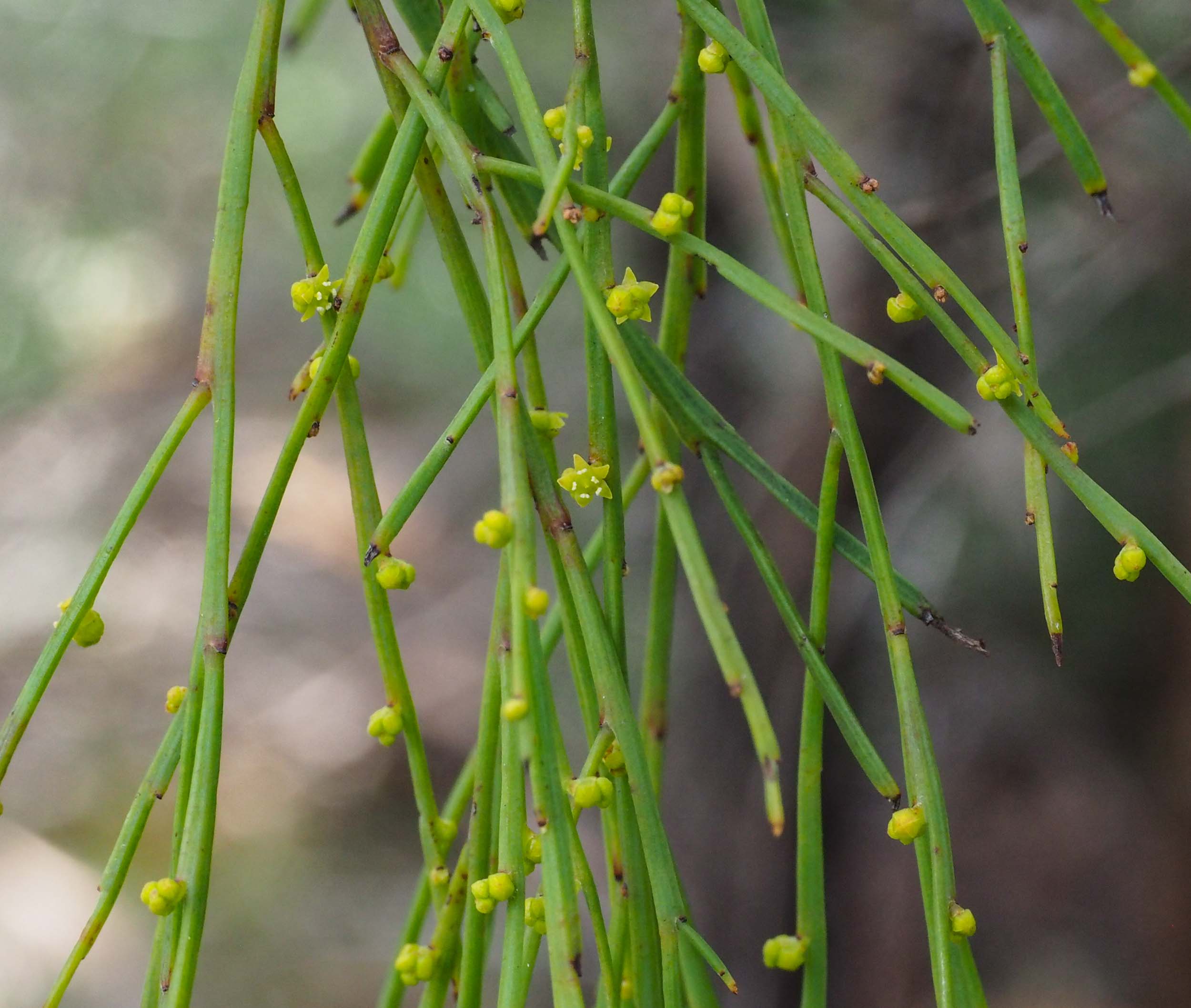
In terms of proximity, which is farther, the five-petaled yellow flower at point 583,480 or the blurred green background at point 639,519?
the blurred green background at point 639,519

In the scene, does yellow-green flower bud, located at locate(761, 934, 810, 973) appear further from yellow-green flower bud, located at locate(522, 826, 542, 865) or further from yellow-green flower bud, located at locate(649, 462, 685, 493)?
yellow-green flower bud, located at locate(649, 462, 685, 493)

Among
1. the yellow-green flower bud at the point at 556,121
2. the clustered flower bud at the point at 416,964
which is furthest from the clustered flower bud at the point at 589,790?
the yellow-green flower bud at the point at 556,121

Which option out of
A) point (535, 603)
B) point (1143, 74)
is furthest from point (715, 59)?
point (535, 603)

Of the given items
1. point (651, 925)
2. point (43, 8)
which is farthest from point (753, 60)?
point (43, 8)

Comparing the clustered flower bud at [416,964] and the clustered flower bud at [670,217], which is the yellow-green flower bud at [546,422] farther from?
the clustered flower bud at [416,964]

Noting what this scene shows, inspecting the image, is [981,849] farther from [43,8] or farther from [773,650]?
[43,8]

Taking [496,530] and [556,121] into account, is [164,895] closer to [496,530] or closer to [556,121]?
[496,530]

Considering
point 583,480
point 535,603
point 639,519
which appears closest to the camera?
point 535,603
